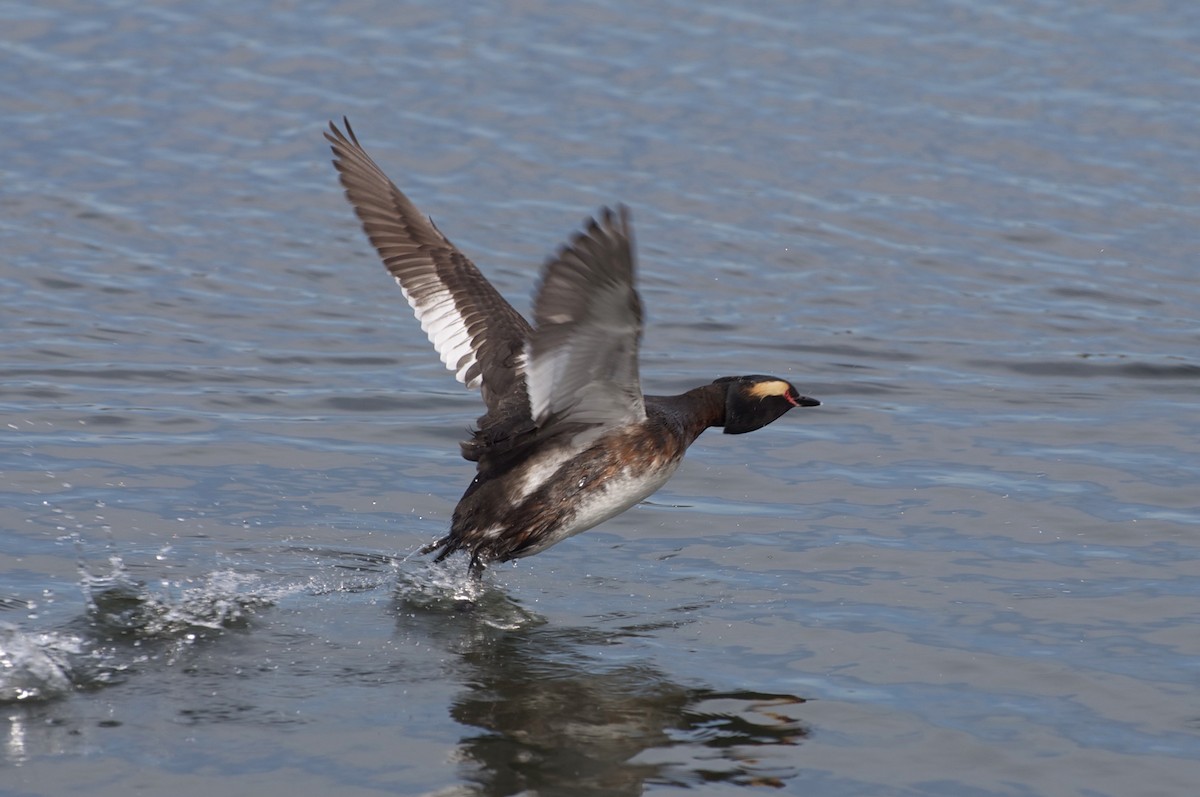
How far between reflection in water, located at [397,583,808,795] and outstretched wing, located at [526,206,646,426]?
102 cm

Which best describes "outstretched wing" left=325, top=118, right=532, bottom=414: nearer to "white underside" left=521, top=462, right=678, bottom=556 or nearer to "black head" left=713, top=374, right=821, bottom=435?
"white underside" left=521, top=462, right=678, bottom=556

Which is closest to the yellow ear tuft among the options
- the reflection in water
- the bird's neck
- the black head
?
the black head

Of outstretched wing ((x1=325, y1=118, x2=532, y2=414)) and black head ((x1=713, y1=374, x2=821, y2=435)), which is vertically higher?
outstretched wing ((x1=325, y1=118, x2=532, y2=414))

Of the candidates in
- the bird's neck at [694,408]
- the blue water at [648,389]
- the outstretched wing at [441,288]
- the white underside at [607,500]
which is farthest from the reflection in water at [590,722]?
the outstretched wing at [441,288]

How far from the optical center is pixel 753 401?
8984mm

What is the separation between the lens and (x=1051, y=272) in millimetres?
14273

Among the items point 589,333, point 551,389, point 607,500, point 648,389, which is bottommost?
point 607,500

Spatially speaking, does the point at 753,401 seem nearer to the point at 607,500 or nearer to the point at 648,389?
the point at 607,500

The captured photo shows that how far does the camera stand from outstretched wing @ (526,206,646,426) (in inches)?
266

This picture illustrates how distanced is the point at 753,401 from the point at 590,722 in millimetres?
2446

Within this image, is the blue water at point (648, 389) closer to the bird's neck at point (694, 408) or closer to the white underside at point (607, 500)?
the white underside at point (607, 500)

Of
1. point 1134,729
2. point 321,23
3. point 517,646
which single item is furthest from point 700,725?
point 321,23

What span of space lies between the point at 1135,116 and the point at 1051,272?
12.2 ft

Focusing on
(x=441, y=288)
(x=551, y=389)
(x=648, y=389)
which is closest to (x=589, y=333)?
(x=551, y=389)
